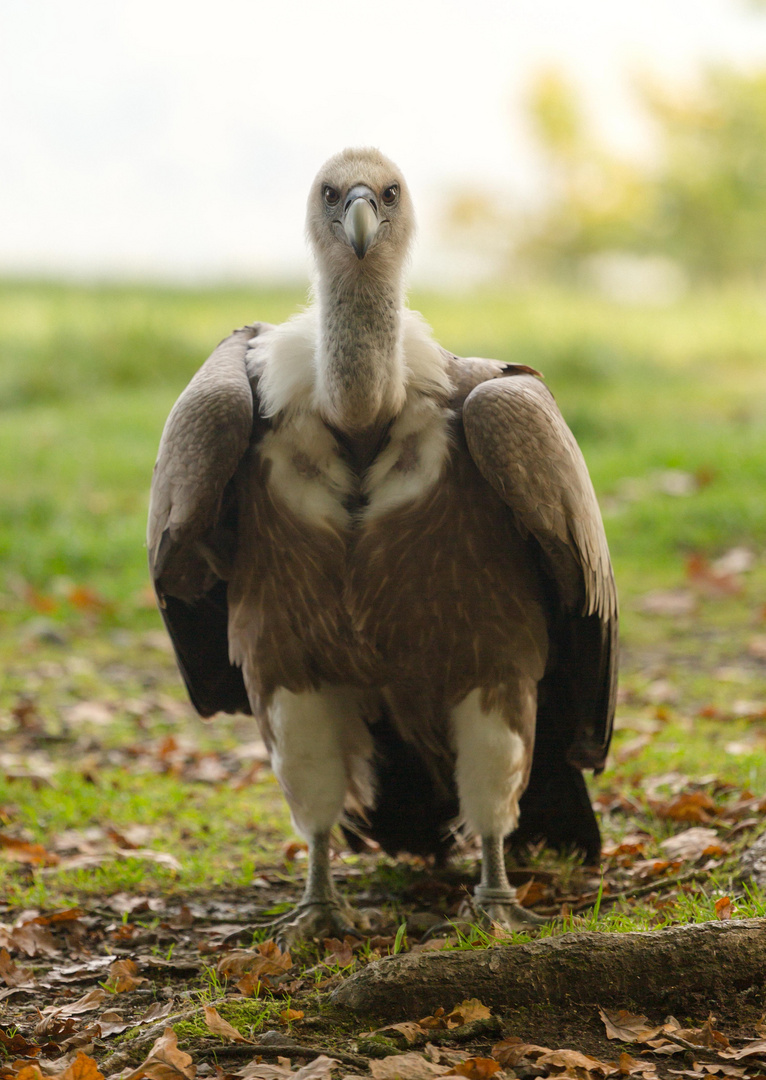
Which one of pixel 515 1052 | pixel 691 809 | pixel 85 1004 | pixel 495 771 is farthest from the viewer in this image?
pixel 691 809

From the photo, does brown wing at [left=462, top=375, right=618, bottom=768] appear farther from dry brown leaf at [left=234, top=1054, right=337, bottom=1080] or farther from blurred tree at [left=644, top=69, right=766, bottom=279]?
blurred tree at [left=644, top=69, right=766, bottom=279]

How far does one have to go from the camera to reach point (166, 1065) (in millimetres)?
2859

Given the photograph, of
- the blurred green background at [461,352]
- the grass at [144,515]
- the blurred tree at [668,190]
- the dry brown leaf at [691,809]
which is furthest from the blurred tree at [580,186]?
the dry brown leaf at [691,809]

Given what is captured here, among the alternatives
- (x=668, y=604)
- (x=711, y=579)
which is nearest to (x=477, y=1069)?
(x=668, y=604)

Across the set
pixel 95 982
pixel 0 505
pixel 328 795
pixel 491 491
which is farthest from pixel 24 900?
pixel 0 505

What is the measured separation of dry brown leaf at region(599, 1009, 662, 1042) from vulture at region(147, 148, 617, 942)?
0.85 m

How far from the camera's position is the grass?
5.25 m

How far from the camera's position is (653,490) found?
961cm

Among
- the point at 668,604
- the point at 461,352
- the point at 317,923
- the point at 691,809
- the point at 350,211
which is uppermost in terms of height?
the point at 461,352

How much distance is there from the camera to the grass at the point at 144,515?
525 centimetres

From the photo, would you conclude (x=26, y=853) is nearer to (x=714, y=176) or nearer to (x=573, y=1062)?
(x=573, y=1062)

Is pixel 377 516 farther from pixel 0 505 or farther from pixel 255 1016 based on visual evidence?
pixel 0 505

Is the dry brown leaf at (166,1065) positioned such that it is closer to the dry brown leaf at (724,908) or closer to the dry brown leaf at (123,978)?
the dry brown leaf at (123,978)

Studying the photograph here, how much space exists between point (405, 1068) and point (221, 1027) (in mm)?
526
